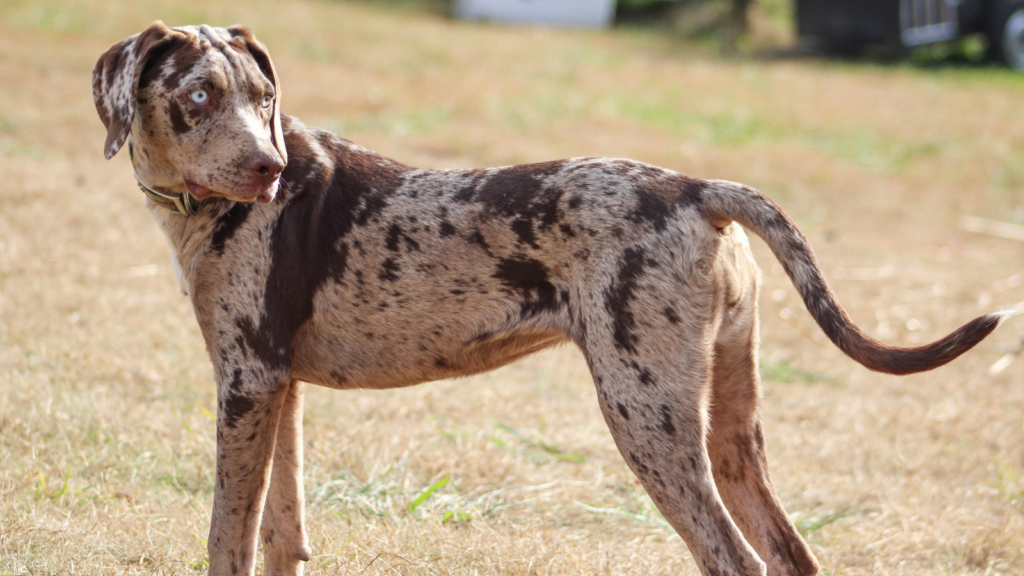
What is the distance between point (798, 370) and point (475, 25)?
15.0 m

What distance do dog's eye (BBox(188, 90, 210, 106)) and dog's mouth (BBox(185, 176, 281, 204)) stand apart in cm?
27

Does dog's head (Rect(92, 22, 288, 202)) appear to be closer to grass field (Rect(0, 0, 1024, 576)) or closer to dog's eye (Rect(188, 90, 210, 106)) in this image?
dog's eye (Rect(188, 90, 210, 106))

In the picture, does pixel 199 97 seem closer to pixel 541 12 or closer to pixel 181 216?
pixel 181 216

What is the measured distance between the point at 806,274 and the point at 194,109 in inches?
83.4

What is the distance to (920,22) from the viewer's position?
57.8 feet

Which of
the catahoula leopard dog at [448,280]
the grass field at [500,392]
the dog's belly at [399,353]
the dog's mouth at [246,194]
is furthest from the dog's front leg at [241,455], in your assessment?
the dog's mouth at [246,194]

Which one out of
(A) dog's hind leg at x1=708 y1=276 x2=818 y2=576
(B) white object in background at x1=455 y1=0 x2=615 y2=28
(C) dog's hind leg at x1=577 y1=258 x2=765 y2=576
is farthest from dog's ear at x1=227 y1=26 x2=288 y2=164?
(B) white object in background at x1=455 y1=0 x2=615 y2=28

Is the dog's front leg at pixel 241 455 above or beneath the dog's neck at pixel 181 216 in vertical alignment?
beneath

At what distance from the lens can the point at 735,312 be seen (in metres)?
3.31

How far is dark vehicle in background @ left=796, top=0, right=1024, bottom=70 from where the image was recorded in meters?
17.4

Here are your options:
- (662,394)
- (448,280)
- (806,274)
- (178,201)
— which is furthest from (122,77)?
(806,274)

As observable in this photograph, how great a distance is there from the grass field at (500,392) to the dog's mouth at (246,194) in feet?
4.62

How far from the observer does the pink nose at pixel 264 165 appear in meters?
3.19

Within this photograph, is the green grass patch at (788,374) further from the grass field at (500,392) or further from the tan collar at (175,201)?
the tan collar at (175,201)
